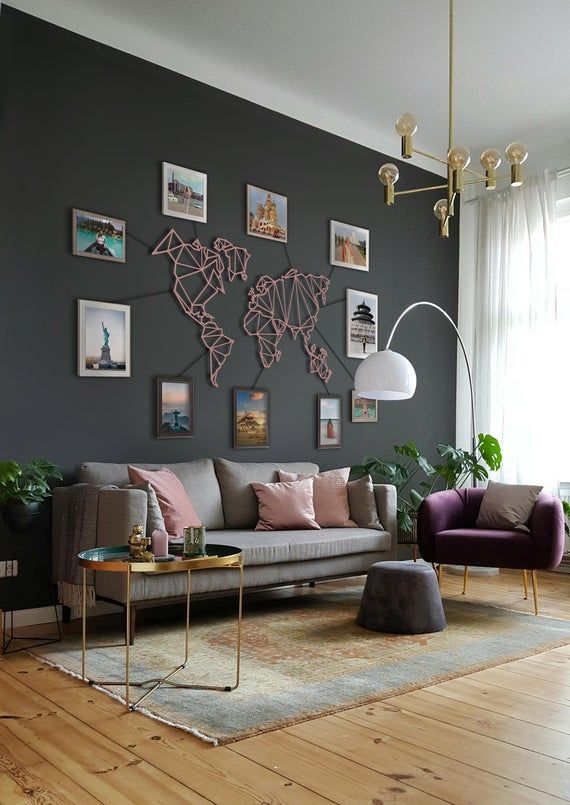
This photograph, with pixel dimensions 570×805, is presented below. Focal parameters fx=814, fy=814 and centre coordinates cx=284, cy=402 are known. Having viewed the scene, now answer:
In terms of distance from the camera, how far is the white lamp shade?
5145mm

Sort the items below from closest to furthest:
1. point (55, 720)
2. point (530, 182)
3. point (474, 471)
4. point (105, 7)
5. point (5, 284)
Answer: point (55, 720)
point (5, 284)
point (105, 7)
point (474, 471)
point (530, 182)

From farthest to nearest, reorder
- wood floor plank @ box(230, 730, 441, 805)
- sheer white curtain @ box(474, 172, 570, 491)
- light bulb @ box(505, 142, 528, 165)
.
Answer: sheer white curtain @ box(474, 172, 570, 491), light bulb @ box(505, 142, 528, 165), wood floor plank @ box(230, 730, 441, 805)

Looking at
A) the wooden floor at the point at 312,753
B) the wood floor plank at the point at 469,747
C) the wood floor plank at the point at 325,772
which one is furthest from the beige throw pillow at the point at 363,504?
the wood floor plank at the point at 325,772

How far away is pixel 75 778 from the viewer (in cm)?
248

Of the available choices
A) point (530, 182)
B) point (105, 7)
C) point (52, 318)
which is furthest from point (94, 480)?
point (530, 182)

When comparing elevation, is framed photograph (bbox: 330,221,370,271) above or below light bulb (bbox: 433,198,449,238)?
above

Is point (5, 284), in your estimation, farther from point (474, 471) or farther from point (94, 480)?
point (474, 471)

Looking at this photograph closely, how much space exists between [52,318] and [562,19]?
3658mm

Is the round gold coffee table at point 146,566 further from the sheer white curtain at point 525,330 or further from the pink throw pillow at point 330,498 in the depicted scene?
the sheer white curtain at point 525,330

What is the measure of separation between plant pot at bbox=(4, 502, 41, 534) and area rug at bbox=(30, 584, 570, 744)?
62 centimetres

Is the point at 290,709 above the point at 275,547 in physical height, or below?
below

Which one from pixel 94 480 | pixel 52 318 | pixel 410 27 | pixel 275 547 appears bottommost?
pixel 275 547

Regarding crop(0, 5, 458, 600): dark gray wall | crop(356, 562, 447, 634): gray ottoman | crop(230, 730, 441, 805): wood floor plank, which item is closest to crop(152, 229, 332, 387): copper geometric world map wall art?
crop(0, 5, 458, 600): dark gray wall

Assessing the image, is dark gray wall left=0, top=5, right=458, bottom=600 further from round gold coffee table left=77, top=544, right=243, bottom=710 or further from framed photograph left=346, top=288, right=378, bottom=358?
round gold coffee table left=77, top=544, right=243, bottom=710
